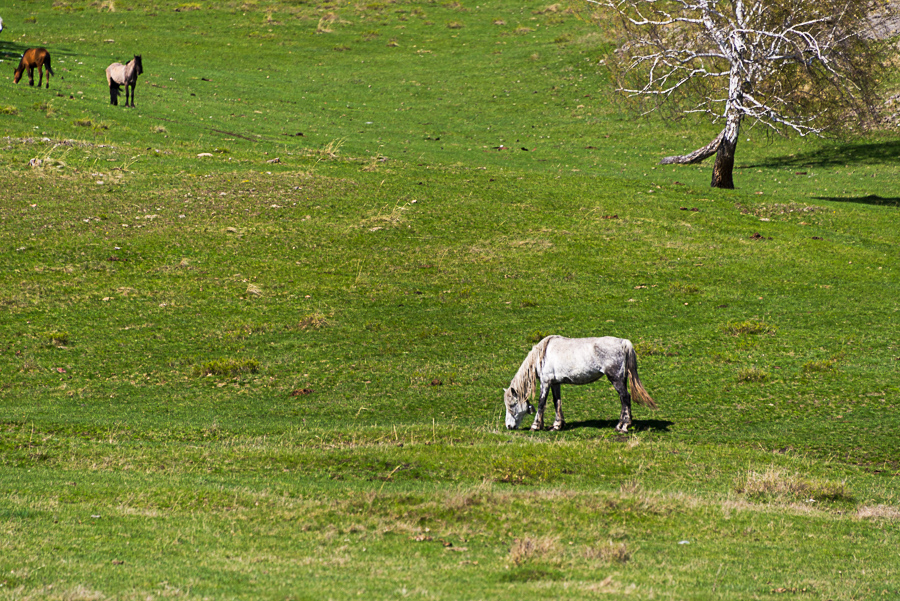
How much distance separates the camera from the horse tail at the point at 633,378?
17.0m

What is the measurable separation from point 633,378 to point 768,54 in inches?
1121

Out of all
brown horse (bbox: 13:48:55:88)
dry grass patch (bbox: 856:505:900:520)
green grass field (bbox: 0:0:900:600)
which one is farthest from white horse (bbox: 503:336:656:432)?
brown horse (bbox: 13:48:55:88)

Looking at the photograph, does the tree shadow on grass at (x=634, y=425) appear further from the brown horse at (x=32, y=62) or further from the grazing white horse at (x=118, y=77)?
the brown horse at (x=32, y=62)

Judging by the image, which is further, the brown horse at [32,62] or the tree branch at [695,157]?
the brown horse at [32,62]

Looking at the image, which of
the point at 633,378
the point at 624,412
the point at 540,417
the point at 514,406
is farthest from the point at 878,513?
the point at 514,406

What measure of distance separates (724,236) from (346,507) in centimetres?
2599

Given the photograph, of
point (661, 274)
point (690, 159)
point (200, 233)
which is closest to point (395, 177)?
point (200, 233)

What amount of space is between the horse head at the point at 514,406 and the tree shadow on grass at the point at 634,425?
1.16 m

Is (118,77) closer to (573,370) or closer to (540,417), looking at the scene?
(540,417)

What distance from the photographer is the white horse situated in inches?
664

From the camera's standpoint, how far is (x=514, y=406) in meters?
17.6

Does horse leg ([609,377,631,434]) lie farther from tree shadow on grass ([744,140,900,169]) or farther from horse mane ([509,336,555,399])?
tree shadow on grass ([744,140,900,169])

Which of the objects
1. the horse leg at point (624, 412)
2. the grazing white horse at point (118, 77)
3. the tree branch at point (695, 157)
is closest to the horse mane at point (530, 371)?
the horse leg at point (624, 412)

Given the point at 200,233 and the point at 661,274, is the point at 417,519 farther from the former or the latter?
the point at 200,233
